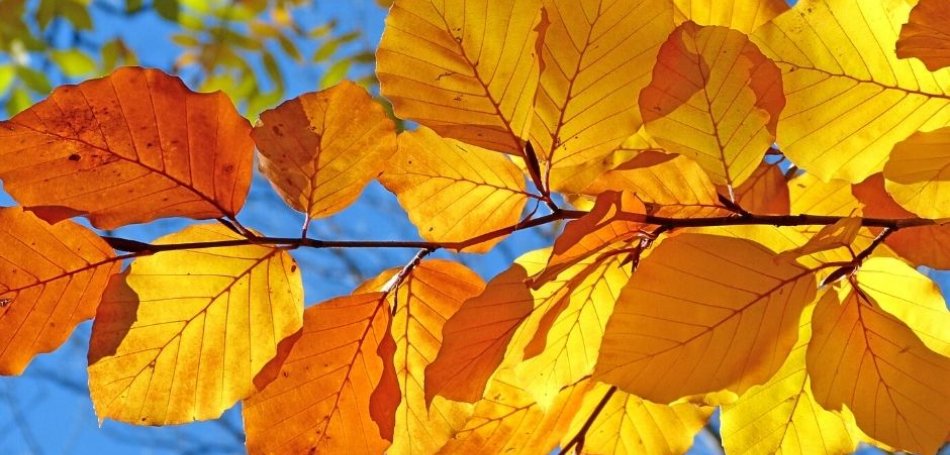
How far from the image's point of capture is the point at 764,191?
62 cm

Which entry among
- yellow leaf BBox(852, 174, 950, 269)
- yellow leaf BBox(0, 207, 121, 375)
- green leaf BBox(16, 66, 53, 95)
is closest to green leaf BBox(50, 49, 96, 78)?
green leaf BBox(16, 66, 53, 95)

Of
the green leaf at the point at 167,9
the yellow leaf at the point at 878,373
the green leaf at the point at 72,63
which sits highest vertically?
the green leaf at the point at 72,63

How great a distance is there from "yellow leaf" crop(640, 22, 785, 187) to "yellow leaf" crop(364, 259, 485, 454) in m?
0.15

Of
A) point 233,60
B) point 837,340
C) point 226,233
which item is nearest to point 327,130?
point 226,233

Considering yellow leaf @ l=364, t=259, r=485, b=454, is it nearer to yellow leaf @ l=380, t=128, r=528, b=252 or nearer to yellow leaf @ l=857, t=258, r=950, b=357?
yellow leaf @ l=380, t=128, r=528, b=252

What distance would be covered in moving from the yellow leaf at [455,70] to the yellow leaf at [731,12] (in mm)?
130

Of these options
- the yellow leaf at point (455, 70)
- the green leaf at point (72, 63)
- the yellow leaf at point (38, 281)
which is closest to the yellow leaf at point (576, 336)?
the yellow leaf at point (455, 70)

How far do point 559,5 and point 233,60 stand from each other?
174 cm

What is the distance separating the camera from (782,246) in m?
0.54

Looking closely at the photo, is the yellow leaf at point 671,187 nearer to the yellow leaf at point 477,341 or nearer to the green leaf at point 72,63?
the yellow leaf at point 477,341

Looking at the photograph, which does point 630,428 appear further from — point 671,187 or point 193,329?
point 193,329

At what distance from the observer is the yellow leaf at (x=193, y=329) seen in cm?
51

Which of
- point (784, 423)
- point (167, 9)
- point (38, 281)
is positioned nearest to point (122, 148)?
point (38, 281)

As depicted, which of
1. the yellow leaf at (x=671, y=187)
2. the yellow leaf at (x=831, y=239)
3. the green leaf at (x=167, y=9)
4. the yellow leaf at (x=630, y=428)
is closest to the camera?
the yellow leaf at (x=831, y=239)
